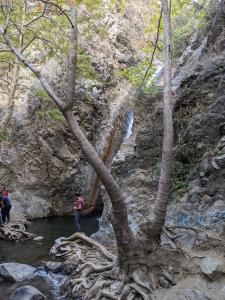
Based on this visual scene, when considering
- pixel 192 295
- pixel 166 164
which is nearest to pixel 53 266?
pixel 166 164

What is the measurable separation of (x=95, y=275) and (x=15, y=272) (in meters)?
A: 2.68

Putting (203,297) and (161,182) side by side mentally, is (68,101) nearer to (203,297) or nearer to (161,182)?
(161,182)

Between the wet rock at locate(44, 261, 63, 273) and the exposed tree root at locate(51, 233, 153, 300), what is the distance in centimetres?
25

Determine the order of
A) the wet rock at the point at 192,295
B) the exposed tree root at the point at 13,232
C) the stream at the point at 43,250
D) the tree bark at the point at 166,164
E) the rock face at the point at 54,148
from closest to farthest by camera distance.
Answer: the wet rock at the point at 192,295 < the tree bark at the point at 166,164 < the stream at the point at 43,250 < the exposed tree root at the point at 13,232 < the rock face at the point at 54,148

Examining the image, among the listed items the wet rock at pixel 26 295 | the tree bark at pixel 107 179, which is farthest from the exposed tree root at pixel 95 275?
the wet rock at pixel 26 295

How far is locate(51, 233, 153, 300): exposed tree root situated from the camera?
27.9 ft

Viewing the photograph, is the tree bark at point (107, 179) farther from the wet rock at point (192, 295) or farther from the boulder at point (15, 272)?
the boulder at point (15, 272)

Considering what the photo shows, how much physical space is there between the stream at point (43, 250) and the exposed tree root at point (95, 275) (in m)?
0.48

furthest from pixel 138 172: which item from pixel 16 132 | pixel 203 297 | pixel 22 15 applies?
pixel 16 132

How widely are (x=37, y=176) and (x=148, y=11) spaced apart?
21671 millimetres

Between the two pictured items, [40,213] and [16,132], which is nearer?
[40,213]

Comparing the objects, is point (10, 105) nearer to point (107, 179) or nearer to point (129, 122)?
point (129, 122)

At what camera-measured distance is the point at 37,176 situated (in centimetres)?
2405

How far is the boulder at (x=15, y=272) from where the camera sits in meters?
10.8
